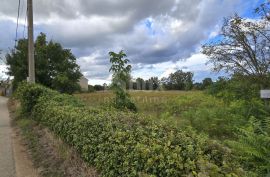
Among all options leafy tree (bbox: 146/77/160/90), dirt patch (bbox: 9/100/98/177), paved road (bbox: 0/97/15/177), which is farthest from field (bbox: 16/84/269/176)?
leafy tree (bbox: 146/77/160/90)

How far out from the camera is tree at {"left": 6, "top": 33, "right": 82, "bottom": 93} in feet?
128

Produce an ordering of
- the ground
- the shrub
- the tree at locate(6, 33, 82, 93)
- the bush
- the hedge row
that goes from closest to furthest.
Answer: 1. the hedge row
2. the shrub
3. the ground
4. the bush
5. the tree at locate(6, 33, 82, 93)

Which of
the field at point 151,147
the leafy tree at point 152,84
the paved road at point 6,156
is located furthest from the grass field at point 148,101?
the leafy tree at point 152,84

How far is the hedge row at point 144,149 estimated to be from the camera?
10.9 ft

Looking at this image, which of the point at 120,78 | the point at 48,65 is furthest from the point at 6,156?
the point at 48,65

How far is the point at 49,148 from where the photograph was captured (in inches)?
365

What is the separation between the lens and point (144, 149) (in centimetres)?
382

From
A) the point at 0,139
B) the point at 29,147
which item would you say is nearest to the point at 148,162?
the point at 29,147

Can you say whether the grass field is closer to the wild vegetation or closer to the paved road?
the wild vegetation

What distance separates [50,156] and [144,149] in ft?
17.2

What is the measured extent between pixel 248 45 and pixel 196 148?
351 inches

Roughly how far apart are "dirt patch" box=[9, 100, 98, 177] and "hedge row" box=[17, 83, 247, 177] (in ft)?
0.76

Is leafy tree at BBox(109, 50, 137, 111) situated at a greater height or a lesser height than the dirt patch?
greater

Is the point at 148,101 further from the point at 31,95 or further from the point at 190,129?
the point at 190,129
